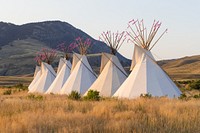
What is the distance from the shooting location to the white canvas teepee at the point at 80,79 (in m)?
29.5

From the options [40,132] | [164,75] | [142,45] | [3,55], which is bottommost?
[40,132]

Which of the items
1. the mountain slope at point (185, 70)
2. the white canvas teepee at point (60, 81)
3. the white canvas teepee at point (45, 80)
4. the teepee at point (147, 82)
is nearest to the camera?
the teepee at point (147, 82)

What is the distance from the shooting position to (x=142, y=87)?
20.9 metres

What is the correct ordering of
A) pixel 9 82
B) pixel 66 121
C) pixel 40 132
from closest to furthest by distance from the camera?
pixel 40 132
pixel 66 121
pixel 9 82

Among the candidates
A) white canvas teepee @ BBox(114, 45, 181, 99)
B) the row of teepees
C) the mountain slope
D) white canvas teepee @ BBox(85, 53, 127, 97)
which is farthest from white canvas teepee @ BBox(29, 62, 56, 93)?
the mountain slope

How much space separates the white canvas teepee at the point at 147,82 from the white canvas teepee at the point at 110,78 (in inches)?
134

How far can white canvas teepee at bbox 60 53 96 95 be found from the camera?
29.5 meters

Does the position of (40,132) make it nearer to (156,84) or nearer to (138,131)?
(138,131)

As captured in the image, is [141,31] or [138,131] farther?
[141,31]

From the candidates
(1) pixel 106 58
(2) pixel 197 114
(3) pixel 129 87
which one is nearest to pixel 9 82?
(1) pixel 106 58

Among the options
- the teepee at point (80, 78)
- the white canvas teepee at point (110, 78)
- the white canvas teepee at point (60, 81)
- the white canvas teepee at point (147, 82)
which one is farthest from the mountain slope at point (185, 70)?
the white canvas teepee at point (147, 82)

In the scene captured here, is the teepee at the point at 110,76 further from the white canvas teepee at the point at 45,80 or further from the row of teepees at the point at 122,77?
the white canvas teepee at the point at 45,80

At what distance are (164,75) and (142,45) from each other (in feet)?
9.30

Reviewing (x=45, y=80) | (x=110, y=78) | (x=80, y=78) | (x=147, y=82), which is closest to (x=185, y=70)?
(x=45, y=80)
